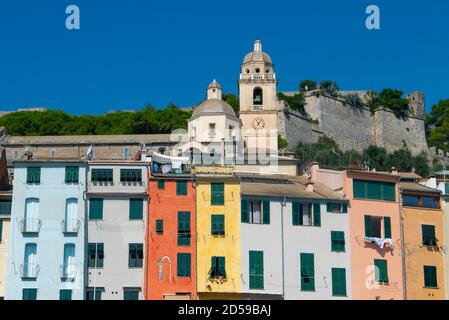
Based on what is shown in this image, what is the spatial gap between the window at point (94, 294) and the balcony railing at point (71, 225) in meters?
3.59

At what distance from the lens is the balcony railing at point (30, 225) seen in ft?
176

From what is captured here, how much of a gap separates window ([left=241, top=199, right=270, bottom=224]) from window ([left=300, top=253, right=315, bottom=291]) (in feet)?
9.86

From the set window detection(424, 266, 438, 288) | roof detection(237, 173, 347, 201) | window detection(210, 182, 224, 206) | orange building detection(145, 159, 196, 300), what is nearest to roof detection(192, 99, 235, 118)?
roof detection(237, 173, 347, 201)

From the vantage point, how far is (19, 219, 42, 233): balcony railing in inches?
2115

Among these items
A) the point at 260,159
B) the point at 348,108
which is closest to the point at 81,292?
the point at 260,159

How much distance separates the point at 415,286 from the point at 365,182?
6954 millimetres

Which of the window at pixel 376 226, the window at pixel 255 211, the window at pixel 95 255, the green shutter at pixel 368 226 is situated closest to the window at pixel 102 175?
the window at pixel 95 255

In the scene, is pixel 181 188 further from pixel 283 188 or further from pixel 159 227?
pixel 283 188

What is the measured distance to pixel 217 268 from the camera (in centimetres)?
5375

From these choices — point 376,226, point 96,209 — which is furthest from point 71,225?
point 376,226

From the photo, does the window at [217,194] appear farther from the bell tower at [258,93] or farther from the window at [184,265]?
the bell tower at [258,93]

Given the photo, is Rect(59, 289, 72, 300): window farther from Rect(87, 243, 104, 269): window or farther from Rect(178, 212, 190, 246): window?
Rect(178, 212, 190, 246): window
